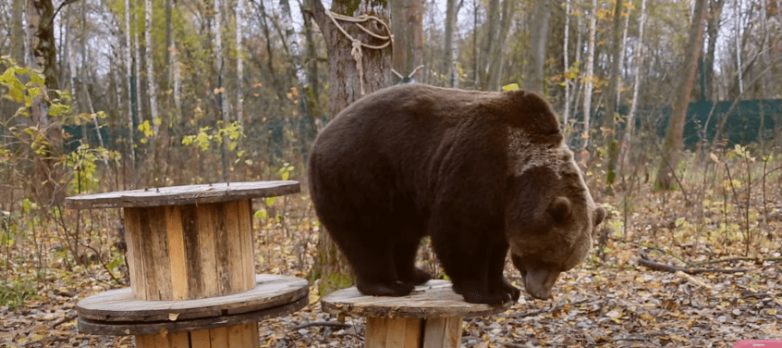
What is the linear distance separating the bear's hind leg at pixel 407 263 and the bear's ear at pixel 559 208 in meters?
1.03

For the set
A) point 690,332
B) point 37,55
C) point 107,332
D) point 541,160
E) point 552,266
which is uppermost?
point 37,55

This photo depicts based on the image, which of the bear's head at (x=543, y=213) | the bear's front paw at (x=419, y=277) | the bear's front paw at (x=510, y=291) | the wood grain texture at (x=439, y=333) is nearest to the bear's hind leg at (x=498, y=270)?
the bear's front paw at (x=510, y=291)

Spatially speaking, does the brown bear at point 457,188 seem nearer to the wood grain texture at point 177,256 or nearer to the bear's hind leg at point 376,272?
the bear's hind leg at point 376,272

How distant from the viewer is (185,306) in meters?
3.53

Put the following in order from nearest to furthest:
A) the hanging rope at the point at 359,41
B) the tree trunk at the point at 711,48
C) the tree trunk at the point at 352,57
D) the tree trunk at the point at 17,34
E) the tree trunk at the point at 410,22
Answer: the hanging rope at the point at 359,41 < the tree trunk at the point at 352,57 < the tree trunk at the point at 410,22 < the tree trunk at the point at 17,34 < the tree trunk at the point at 711,48

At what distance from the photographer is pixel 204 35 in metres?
26.2

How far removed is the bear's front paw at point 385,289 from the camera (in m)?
3.71

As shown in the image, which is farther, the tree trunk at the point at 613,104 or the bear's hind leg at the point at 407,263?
the tree trunk at the point at 613,104

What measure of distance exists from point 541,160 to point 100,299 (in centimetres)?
260

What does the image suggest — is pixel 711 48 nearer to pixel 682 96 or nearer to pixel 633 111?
pixel 633 111

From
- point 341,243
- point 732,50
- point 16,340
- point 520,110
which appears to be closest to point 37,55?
point 16,340

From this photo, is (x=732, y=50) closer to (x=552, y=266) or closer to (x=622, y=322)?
(x=622, y=322)

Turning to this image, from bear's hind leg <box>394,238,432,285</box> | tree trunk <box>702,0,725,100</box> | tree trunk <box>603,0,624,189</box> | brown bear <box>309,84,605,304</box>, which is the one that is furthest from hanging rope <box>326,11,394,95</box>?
tree trunk <box>702,0,725,100</box>

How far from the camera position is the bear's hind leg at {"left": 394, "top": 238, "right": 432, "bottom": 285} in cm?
402
